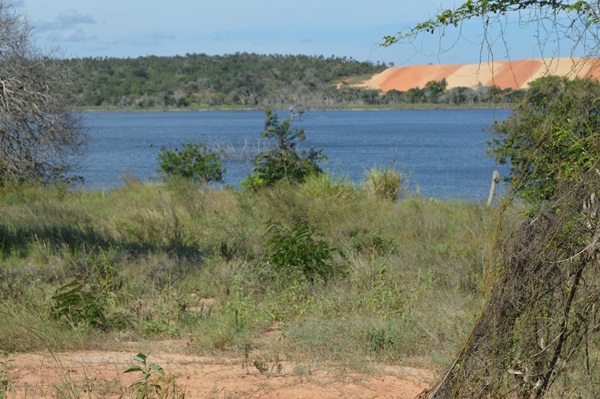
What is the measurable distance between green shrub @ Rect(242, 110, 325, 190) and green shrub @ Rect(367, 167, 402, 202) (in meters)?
1.30

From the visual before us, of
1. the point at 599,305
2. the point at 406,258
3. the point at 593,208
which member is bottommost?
Answer: the point at 406,258

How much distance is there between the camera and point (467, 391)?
184 inches

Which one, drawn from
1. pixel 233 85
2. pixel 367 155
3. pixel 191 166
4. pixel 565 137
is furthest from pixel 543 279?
pixel 233 85

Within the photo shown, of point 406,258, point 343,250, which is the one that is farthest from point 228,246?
point 406,258

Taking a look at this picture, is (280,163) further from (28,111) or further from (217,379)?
(217,379)

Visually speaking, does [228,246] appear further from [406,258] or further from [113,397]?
[113,397]

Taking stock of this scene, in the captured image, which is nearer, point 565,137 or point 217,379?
point 565,137

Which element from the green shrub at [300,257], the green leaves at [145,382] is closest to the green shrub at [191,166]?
the green shrub at [300,257]

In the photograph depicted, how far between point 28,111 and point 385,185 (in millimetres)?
8048

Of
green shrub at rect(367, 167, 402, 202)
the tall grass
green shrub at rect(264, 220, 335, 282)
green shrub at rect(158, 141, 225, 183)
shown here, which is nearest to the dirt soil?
the tall grass

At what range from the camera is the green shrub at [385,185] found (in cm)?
1766

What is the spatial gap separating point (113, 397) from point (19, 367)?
3.45 feet

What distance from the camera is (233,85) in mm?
115125

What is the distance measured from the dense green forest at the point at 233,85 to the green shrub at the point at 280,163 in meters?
80.4
